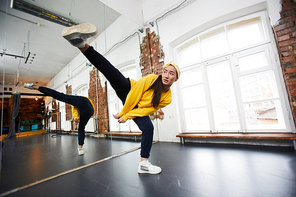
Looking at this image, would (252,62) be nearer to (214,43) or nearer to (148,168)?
(214,43)

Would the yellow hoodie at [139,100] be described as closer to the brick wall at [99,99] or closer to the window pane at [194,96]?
the brick wall at [99,99]

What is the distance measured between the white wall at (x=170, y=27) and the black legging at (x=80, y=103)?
0.22 meters

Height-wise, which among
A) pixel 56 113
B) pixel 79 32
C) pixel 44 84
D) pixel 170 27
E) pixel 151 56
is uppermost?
pixel 170 27

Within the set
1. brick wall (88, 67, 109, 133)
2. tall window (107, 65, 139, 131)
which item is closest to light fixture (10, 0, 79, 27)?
brick wall (88, 67, 109, 133)

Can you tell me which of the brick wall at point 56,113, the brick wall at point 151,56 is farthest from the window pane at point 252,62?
the brick wall at point 56,113

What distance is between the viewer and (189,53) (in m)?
3.34

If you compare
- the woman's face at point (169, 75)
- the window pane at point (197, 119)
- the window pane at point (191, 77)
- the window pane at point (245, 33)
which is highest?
the window pane at point (245, 33)

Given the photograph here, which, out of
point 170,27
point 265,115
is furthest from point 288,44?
point 170,27

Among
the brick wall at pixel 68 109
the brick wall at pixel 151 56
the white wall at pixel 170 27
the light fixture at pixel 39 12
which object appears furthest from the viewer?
the brick wall at pixel 151 56

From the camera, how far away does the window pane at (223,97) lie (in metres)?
2.71

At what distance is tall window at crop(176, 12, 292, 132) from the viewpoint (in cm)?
236

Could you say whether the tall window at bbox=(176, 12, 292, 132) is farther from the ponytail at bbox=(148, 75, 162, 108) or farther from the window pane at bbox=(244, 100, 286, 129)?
the ponytail at bbox=(148, 75, 162, 108)

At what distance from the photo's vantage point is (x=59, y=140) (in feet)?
5.84

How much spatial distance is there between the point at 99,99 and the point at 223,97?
2.64 meters
